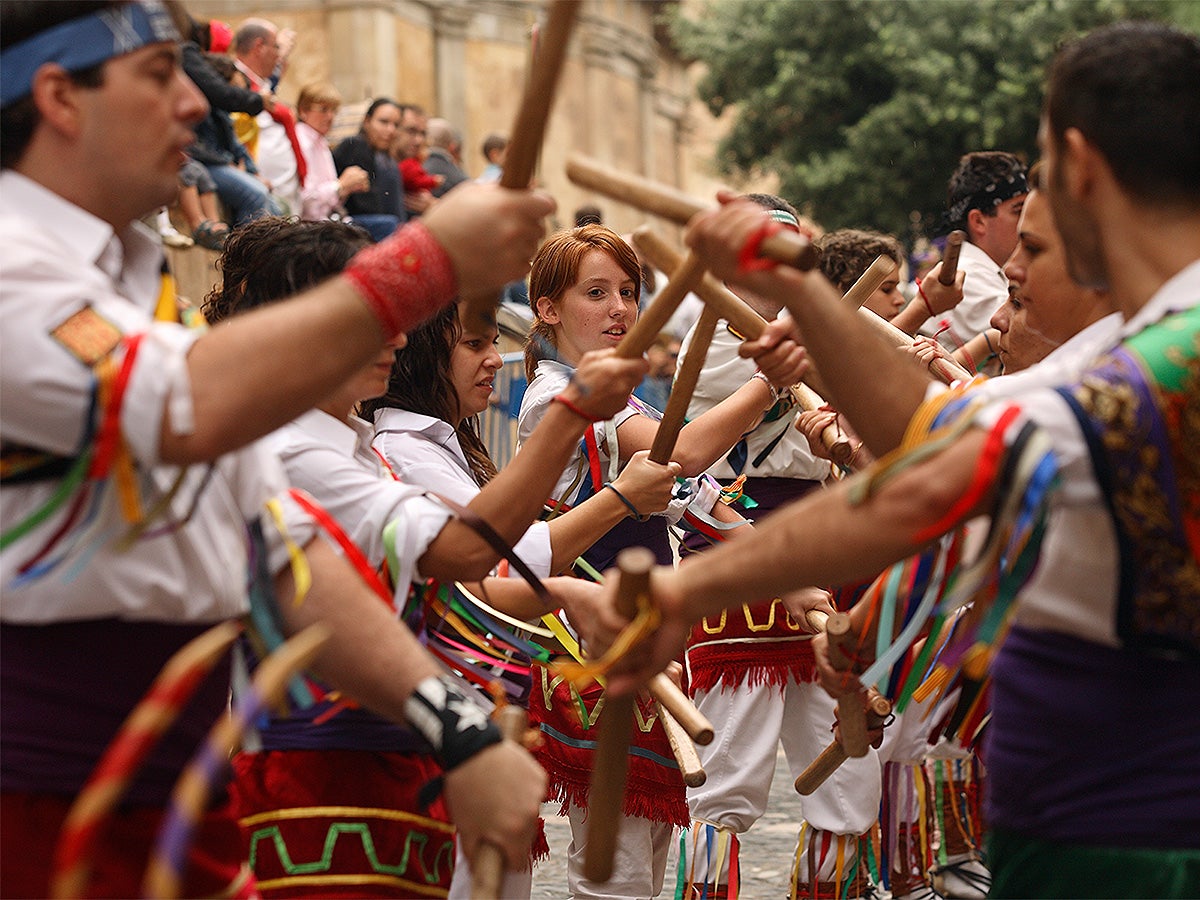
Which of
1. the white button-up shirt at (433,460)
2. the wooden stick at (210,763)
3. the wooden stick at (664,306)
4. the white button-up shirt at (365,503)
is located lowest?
the white button-up shirt at (433,460)

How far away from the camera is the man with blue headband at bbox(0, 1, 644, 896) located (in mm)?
1910

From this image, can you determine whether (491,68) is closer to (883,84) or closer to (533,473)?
(883,84)

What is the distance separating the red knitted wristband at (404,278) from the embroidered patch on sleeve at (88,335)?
1.02ft

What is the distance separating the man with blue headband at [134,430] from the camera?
1.91m

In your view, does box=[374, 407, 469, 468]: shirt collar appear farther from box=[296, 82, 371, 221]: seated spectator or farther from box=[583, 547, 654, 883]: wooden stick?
box=[296, 82, 371, 221]: seated spectator

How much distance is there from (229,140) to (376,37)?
7780mm

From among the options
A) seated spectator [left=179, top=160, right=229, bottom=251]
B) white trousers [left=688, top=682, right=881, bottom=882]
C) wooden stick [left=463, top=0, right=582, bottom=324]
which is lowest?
seated spectator [left=179, top=160, right=229, bottom=251]

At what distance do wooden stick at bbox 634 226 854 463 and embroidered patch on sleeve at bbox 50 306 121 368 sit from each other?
3.29ft

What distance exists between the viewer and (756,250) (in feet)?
7.70

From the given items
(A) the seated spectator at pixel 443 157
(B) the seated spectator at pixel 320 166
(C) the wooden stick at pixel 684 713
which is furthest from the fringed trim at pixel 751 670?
(A) the seated spectator at pixel 443 157

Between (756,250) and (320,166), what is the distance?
805cm

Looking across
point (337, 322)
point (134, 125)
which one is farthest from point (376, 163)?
point (337, 322)

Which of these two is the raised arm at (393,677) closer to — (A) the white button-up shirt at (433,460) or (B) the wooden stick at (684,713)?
(B) the wooden stick at (684,713)

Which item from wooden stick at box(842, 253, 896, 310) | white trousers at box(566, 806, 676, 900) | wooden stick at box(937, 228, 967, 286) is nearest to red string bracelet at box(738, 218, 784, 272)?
wooden stick at box(842, 253, 896, 310)
